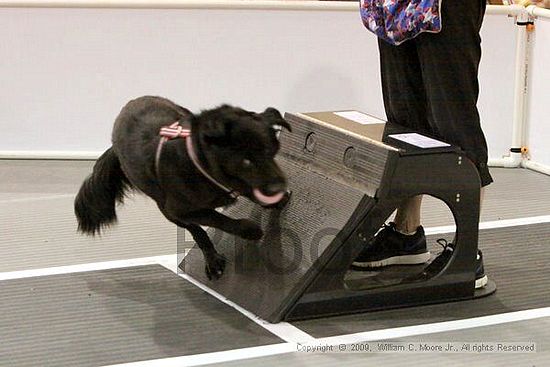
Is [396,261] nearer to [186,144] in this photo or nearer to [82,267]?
[186,144]

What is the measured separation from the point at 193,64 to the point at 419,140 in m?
1.67

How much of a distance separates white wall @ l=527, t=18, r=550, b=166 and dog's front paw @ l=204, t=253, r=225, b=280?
171 cm

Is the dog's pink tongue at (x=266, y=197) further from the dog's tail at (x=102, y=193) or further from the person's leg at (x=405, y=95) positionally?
the dog's tail at (x=102, y=193)

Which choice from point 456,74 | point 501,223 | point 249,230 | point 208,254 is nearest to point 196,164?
point 249,230

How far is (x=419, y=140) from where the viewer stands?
2469mm

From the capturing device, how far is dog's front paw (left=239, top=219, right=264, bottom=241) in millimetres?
2520

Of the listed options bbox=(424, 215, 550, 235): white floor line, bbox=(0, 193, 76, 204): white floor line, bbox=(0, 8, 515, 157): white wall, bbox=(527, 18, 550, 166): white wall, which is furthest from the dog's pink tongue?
bbox=(527, 18, 550, 166): white wall

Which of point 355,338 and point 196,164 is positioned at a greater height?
point 196,164

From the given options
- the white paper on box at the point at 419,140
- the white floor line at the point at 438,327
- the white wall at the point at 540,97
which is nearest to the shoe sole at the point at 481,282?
the white floor line at the point at 438,327

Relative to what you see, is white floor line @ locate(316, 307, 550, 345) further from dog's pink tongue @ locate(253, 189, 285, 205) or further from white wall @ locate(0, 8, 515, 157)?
white wall @ locate(0, 8, 515, 157)

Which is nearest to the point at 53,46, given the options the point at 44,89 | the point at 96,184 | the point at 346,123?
the point at 44,89

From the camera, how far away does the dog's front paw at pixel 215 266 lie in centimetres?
264

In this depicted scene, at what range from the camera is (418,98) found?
8.58 ft

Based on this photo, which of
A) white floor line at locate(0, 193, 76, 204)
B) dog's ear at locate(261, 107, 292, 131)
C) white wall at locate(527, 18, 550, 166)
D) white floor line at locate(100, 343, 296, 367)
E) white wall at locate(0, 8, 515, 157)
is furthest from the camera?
white wall at locate(0, 8, 515, 157)
